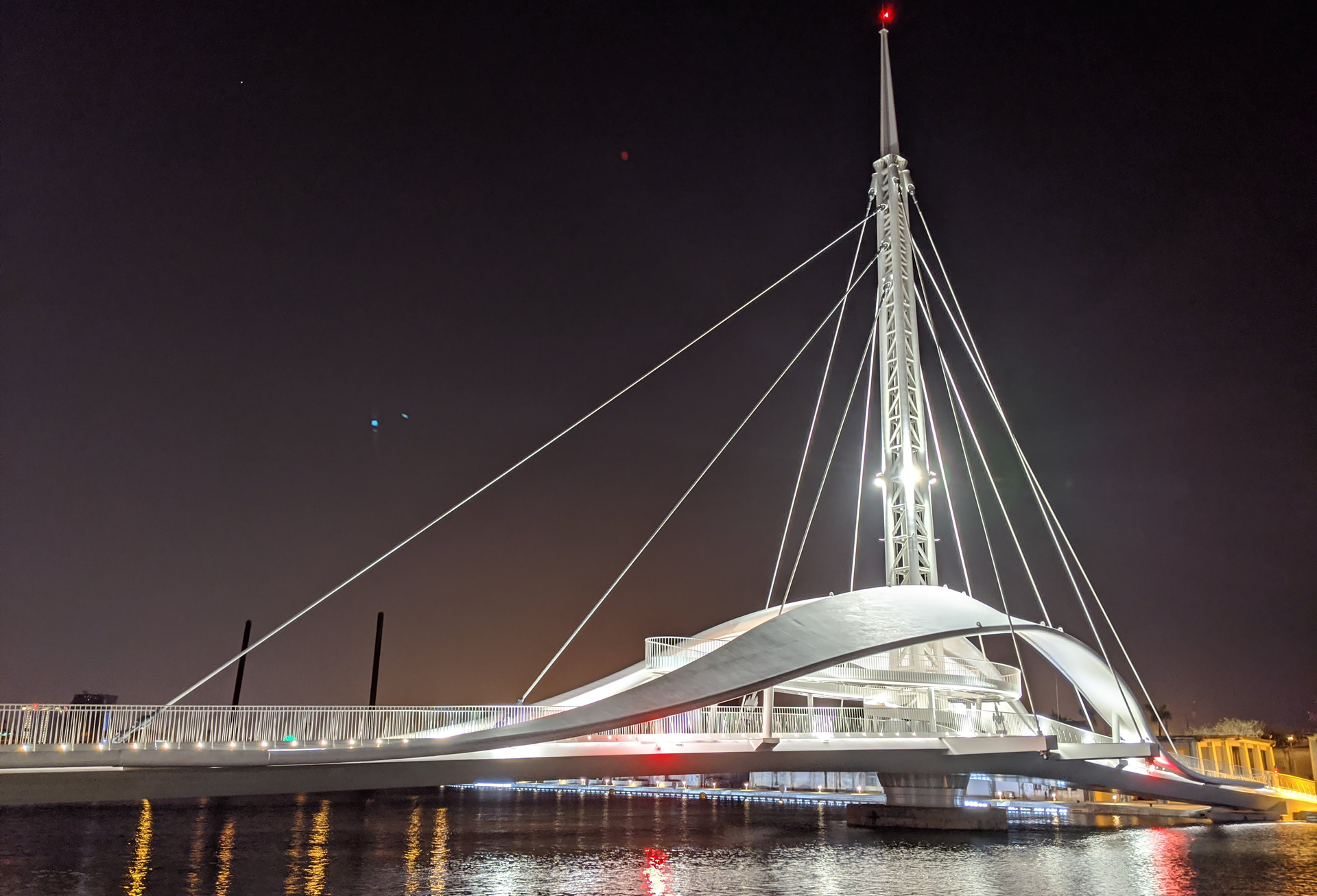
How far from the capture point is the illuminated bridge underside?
16219mm

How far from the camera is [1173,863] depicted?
2530cm

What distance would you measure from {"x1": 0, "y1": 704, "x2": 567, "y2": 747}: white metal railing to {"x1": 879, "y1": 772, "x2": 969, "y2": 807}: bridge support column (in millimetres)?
17754

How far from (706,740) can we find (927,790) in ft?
49.1

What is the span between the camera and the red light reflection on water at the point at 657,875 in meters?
20.1

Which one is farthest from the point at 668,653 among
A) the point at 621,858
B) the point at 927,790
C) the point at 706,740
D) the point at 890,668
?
the point at 927,790

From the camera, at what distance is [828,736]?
23.2m

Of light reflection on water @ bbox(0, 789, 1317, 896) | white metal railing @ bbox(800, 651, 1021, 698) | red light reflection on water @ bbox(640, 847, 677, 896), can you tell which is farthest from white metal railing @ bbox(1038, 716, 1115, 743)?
red light reflection on water @ bbox(640, 847, 677, 896)

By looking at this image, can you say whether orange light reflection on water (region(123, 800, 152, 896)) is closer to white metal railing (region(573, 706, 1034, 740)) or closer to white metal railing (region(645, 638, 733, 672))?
white metal railing (region(573, 706, 1034, 740))

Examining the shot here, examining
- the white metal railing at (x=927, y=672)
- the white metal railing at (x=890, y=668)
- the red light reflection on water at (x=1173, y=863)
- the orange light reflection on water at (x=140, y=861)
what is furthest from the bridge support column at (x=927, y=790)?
the orange light reflection on water at (x=140, y=861)

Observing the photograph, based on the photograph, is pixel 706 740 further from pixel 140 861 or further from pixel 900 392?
pixel 140 861

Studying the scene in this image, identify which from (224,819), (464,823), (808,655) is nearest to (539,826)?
(464,823)

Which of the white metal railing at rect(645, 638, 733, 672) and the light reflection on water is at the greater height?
the white metal railing at rect(645, 638, 733, 672)

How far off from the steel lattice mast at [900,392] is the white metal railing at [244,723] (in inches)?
527

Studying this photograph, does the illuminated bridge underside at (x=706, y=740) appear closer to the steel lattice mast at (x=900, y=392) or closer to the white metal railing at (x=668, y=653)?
the white metal railing at (x=668, y=653)
